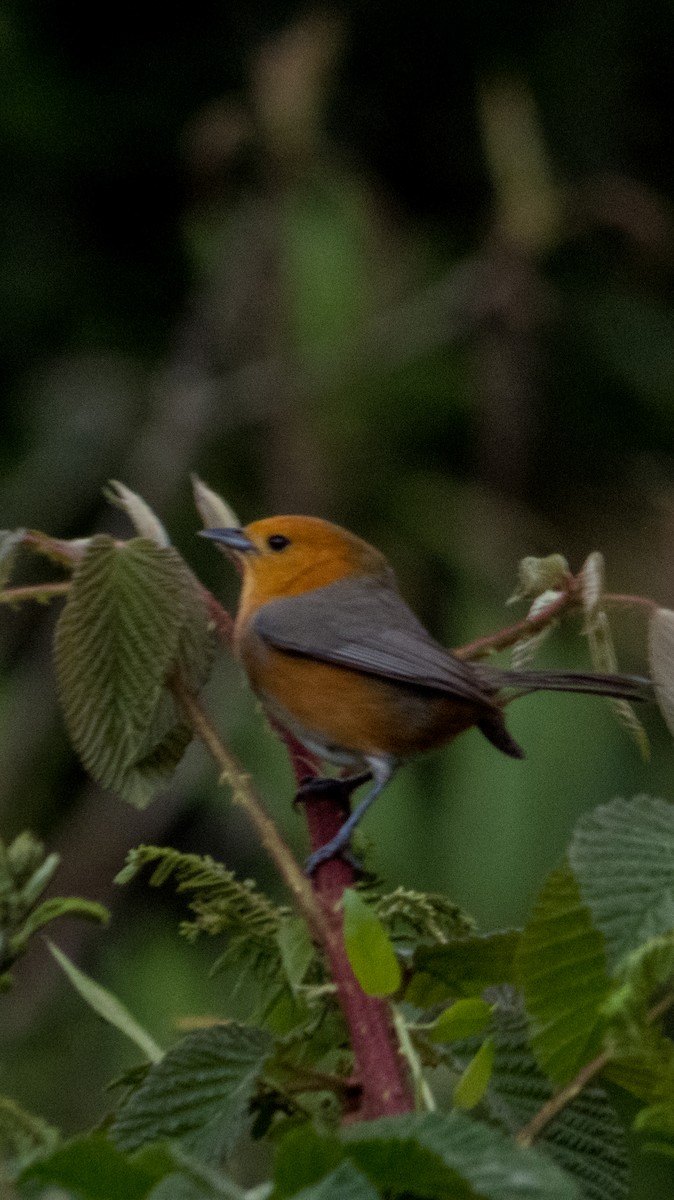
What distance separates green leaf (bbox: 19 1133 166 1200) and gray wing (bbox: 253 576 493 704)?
1083mm

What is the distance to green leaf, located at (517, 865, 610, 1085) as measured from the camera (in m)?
0.62

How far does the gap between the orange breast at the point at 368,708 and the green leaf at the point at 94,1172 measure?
118 centimetres

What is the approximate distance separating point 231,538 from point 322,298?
2564mm

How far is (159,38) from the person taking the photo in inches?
168

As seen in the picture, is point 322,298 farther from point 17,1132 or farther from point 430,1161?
point 430,1161

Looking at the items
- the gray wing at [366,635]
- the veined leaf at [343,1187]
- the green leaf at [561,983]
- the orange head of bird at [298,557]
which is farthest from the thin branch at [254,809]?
the orange head of bird at [298,557]

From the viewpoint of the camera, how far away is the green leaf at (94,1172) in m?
0.52

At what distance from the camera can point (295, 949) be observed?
73 cm

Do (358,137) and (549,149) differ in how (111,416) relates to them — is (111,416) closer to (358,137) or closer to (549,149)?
(358,137)

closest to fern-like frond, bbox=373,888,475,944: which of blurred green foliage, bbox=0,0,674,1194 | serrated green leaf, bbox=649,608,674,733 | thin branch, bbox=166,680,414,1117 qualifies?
thin branch, bbox=166,680,414,1117

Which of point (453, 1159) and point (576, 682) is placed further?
point (576, 682)

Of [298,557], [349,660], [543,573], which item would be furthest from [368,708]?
[543,573]

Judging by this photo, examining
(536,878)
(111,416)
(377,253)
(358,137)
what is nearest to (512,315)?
(377,253)

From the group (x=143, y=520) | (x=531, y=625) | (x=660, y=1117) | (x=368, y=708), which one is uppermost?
(x=143, y=520)
